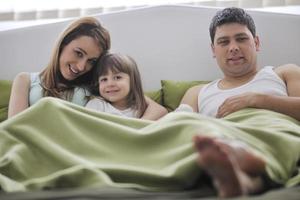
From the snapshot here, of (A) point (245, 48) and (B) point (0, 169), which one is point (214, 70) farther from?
(B) point (0, 169)

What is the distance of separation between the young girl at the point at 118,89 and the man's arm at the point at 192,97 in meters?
0.14

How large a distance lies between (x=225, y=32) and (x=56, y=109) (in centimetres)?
73

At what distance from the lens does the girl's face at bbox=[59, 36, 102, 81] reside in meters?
1.52

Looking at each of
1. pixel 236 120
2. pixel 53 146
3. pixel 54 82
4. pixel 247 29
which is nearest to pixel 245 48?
pixel 247 29

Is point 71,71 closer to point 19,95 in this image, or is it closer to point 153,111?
point 19,95

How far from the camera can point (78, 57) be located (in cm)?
153

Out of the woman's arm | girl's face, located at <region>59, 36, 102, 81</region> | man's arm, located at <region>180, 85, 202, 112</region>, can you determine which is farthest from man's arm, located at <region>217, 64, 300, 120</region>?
the woman's arm

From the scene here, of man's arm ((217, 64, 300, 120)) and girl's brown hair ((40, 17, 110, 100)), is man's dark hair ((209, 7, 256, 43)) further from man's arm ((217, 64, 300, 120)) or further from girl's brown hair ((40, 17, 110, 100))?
girl's brown hair ((40, 17, 110, 100))

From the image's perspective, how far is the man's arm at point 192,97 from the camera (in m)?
1.48

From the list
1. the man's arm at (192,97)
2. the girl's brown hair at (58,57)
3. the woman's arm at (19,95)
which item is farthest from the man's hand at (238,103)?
the woman's arm at (19,95)

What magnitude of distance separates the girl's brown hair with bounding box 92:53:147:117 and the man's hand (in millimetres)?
297

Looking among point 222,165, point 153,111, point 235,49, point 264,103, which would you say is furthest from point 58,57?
point 222,165

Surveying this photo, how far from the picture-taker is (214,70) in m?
1.69

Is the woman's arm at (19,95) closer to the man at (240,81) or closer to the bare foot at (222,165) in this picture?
the man at (240,81)
